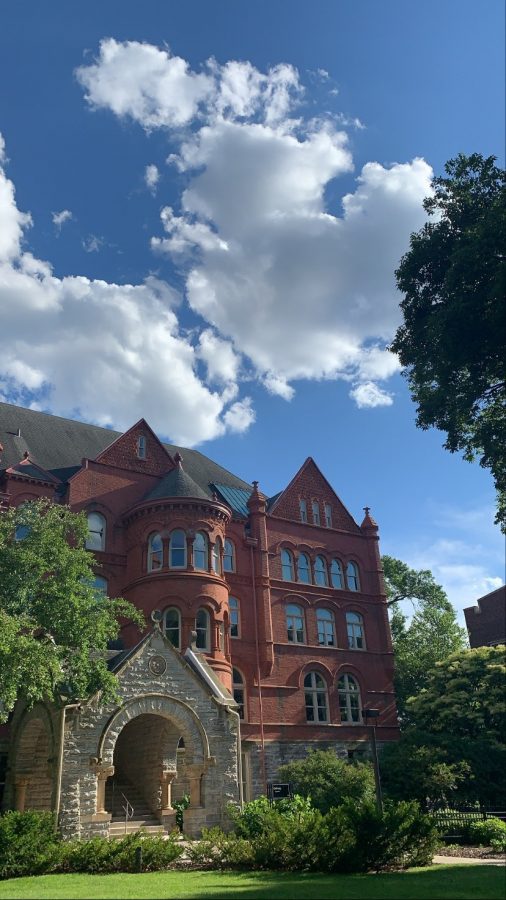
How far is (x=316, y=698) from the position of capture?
1426 inches

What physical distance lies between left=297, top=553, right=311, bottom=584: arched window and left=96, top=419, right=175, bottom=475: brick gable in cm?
893

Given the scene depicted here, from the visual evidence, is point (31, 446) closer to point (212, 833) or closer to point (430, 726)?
point (212, 833)

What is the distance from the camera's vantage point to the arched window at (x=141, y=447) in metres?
35.9

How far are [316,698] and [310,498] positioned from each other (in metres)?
11.2

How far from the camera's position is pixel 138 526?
1305 inches

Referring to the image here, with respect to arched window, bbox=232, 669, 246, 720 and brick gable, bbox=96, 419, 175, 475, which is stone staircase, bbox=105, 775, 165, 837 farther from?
brick gable, bbox=96, 419, 175, 475

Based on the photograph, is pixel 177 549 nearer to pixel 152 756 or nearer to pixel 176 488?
pixel 176 488

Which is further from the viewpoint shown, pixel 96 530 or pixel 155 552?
pixel 96 530

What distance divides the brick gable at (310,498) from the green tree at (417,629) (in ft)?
40.4

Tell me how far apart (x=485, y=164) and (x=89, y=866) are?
76.8 ft

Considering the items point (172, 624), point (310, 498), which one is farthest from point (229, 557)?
point (310, 498)

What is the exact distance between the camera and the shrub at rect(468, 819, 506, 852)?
19969 millimetres

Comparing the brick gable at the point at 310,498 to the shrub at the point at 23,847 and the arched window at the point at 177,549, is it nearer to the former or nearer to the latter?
the arched window at the point at 177,549

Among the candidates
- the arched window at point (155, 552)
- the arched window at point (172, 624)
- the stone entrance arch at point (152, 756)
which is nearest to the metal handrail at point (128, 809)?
the stone entrance arch at point (152, 756)
